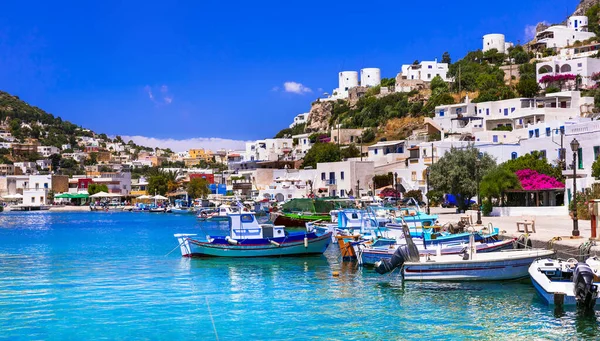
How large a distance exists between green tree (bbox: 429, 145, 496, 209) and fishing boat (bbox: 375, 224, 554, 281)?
24819 mm

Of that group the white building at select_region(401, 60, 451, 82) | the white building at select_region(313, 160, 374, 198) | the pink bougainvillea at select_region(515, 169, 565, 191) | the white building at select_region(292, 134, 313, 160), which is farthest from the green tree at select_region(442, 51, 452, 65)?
the pink bougainvillea at select_region(515, 169, 565, 191)

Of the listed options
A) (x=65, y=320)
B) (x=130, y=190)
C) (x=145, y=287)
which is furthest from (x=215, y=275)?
(x=130, y=190)

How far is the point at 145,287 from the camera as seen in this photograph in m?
23.5

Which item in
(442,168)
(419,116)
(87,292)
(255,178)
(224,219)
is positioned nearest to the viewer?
(87,292)

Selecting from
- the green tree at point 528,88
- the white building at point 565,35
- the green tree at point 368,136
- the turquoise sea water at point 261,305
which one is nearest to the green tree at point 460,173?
the turquoise sea water at point 261,305

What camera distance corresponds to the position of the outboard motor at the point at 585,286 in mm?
16656

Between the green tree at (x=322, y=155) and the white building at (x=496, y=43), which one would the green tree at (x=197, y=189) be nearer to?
the green tree at (x=322, y=155)

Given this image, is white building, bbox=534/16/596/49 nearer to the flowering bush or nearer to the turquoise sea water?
the flowering bush

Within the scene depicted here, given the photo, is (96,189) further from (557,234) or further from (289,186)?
(557,234)

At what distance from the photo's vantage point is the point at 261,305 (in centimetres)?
2012

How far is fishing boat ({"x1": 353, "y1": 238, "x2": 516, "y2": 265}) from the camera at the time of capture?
2416cm

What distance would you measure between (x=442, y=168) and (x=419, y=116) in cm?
5887

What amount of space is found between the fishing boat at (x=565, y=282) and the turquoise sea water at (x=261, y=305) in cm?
41

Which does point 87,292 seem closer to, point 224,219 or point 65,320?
point 65,320
